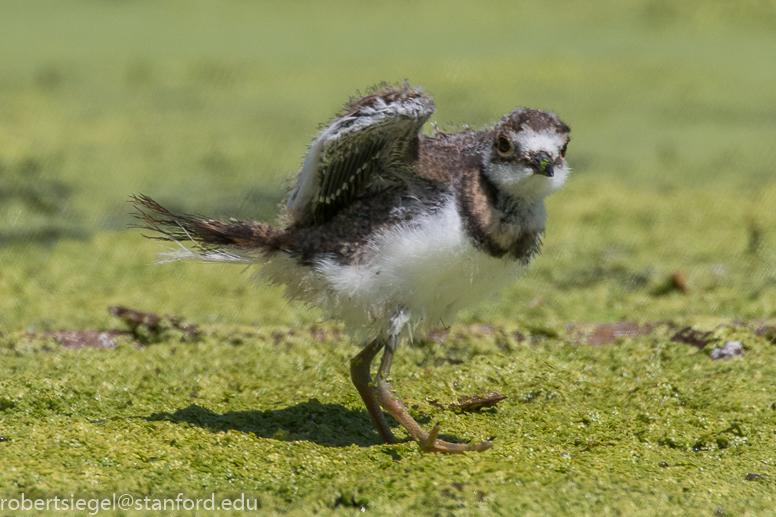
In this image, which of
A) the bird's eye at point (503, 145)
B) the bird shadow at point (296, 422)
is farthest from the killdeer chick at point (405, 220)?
the bird shadow at point (296, 422)

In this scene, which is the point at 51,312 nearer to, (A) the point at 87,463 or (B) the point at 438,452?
(A) the point at 87,463

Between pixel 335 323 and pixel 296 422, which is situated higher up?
pixel 335 323

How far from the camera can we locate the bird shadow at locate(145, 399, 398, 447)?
3195mm

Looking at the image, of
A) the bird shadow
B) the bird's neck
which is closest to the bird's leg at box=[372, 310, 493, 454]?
the bird shadow

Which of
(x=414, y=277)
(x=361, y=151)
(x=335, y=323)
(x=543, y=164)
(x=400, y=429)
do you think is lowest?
(x=400, y=429)

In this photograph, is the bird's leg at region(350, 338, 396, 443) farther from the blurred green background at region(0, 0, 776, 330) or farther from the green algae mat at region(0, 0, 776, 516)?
the blurred green background at region(0, 0, 776, 330)

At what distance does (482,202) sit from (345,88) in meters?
6.91

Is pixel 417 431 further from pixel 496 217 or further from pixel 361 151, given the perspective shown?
pixel 361 151

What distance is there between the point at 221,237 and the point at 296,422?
30.6 inches

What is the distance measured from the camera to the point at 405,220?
3023mm

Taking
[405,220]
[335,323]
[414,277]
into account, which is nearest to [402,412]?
[414,277]

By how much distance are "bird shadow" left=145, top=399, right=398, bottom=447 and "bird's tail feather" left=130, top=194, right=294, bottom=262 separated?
2.04 ft

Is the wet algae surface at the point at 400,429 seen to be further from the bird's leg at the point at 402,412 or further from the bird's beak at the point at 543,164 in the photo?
the bird's beak at the point at 543,164

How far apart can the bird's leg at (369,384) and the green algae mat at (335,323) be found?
0.12m
